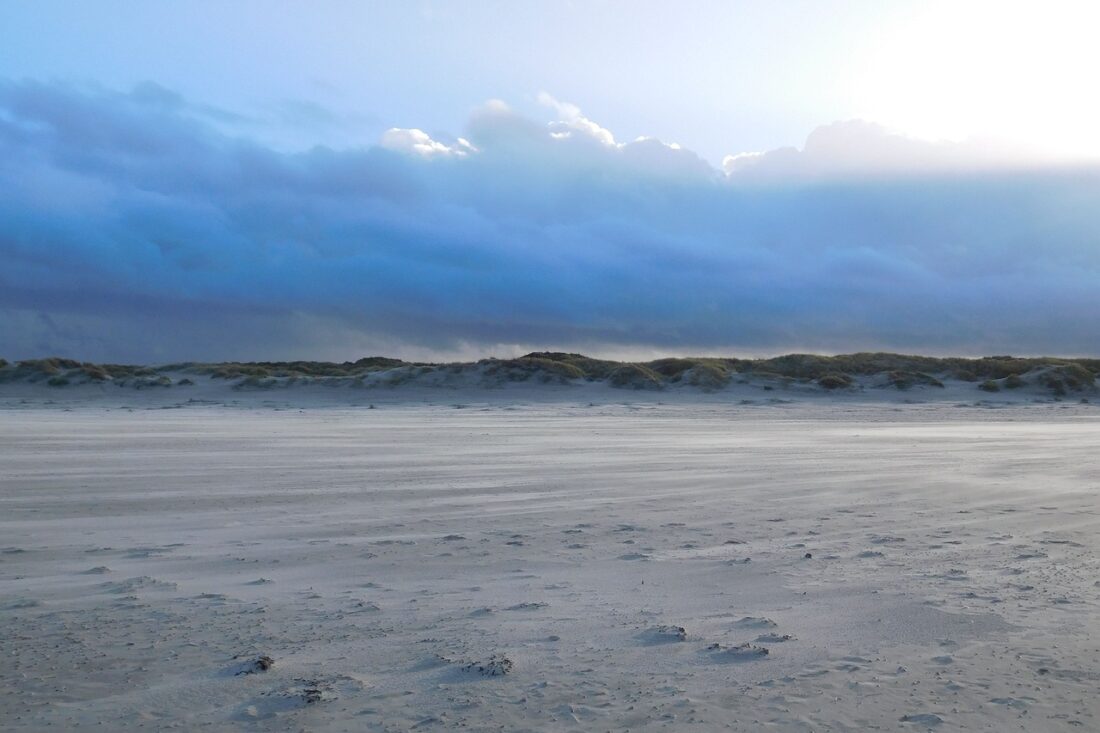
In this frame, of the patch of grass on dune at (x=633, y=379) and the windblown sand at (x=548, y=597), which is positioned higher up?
the patch of grass on dune at (x=633, y=379)

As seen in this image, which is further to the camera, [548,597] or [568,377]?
[568,377]

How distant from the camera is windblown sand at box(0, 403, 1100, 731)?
11.0 ft

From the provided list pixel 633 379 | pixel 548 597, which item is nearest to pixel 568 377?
pixel 633 379

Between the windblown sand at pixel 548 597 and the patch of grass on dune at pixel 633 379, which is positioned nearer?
the windblown sand at pixel 548 597

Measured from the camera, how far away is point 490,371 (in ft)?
121

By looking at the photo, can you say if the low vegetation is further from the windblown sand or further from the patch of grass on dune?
the windblown sand

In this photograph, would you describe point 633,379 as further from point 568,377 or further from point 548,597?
point 548,597

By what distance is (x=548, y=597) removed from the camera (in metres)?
4.80

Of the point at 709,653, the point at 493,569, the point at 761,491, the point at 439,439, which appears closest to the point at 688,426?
the point at 439,439

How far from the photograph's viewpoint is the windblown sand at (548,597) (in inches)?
133

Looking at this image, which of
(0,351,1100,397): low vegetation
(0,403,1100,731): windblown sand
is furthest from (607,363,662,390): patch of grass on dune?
(0,403,1100,731): windblown sand

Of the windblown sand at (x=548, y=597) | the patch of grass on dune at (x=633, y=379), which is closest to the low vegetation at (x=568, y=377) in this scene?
the patch of grass on dune at (x=633, y=379)

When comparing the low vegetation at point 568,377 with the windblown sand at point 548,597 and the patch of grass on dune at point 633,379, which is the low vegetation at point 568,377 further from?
the windblown sand at point 548,597

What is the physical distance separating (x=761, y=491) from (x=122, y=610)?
5.97m
